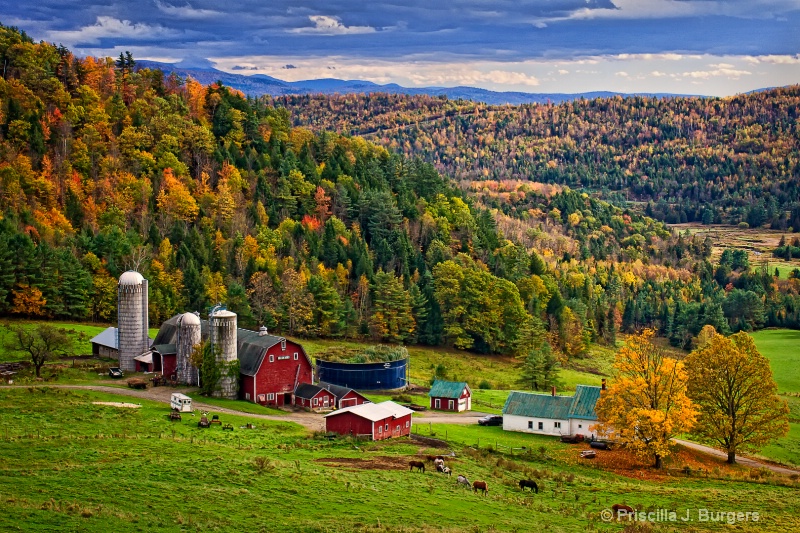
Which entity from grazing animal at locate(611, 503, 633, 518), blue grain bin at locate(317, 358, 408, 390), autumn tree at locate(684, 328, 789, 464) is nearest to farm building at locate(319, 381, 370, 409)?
blue grain bin at locate(317, 358, 408, 390)

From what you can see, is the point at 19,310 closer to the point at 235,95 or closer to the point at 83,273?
the point at 83,273

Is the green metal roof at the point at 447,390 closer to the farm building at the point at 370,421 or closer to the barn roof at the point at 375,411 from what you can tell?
the barn roof at the point at 375,411

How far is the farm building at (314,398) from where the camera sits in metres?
72.5

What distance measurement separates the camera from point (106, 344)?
83.8 metres

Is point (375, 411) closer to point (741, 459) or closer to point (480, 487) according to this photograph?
point (480, 487)

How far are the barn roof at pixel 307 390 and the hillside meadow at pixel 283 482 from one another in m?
7.89

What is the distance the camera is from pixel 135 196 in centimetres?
12644

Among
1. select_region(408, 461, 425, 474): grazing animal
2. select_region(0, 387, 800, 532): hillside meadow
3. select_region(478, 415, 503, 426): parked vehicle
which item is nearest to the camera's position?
select_region(0, 387, 800, 532): hillside meadow

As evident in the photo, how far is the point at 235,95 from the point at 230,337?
3653 inches

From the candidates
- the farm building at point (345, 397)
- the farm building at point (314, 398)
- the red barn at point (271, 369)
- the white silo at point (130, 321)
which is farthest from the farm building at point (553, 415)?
the white silo at point (130, 321)

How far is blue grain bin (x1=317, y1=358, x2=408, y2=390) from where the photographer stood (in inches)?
3409

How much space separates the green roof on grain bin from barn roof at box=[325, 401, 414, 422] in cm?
1055

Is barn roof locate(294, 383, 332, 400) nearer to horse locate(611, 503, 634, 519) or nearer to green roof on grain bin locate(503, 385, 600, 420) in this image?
green roof on grain bin locate(503, 385, 600, 420)

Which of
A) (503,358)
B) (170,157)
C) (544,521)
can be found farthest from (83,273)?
(544,521)
